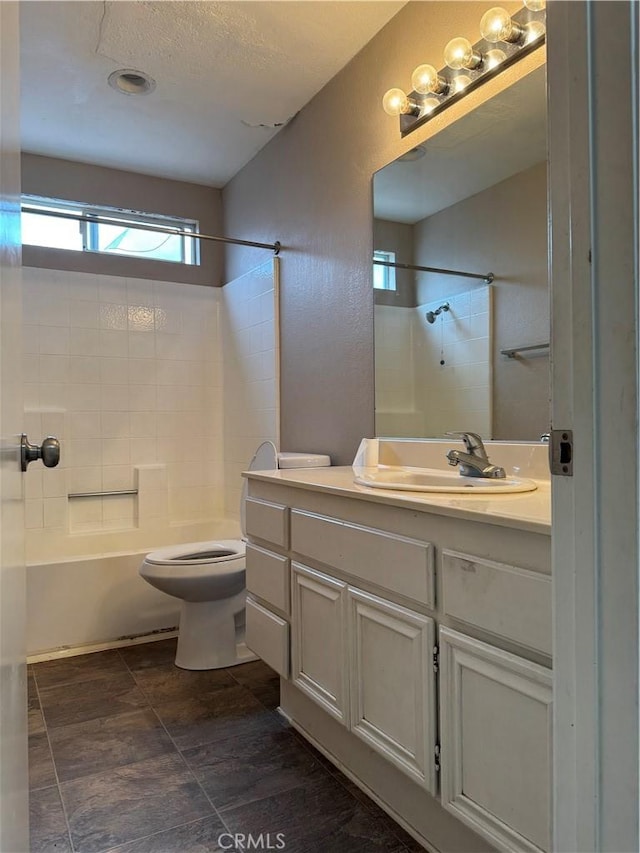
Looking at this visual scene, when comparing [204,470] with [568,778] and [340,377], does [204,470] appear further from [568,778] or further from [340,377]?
[568,778]

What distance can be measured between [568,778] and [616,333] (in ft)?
1.50

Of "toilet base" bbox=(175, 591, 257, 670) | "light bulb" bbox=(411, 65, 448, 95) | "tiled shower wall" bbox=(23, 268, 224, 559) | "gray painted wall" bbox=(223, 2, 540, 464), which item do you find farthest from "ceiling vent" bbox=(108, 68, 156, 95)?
"toilet base" bbox=(175, 591, 257, 670)

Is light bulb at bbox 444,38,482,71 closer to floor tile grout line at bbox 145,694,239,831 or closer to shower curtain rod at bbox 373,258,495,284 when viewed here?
shower curtain rod at bbox 373,258,495,284

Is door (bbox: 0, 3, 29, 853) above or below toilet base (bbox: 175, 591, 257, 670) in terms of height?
above

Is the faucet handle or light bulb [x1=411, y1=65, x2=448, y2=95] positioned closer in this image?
the faucet handle

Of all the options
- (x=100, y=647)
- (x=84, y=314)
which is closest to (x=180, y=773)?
(x=100, y=647)

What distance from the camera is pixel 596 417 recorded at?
0.57 m

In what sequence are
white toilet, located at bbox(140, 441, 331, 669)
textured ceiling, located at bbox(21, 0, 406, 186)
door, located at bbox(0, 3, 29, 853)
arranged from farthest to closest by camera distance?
white toilet, located at bbox(140, 441, 331, 669), textured ceiling, located at bbox(21, 0, 406, 186), door, located at bbox(0, 3, 29, 853)

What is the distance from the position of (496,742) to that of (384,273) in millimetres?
1552

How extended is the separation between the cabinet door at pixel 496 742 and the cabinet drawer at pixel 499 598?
0.05 meters

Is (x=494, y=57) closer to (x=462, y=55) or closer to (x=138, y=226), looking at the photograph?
(x=462, y=55)

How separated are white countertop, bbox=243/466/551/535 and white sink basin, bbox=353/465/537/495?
24mm

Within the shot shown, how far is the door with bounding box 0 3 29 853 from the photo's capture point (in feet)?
2.17

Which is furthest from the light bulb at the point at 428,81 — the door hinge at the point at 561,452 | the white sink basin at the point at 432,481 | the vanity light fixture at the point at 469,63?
the door hinge at the point at 561,452
